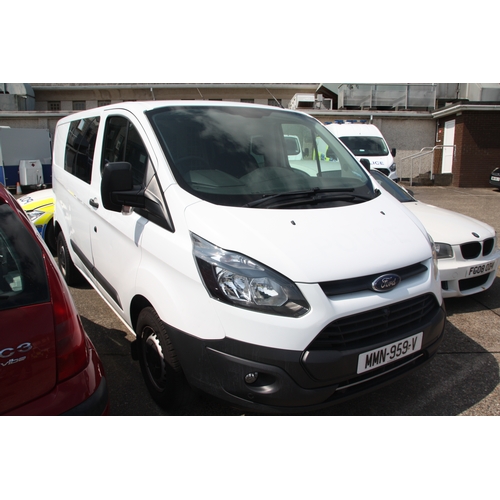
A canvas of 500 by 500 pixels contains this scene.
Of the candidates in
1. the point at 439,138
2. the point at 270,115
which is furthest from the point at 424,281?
the point at 439,138

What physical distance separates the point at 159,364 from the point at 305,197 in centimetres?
134

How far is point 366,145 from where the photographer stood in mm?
13516

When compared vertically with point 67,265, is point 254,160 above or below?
above

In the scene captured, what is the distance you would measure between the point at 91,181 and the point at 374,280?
96.9 inches

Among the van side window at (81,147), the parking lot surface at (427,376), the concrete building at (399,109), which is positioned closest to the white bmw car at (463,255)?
the parking lot surface at (427,376)

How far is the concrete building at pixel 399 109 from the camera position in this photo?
59.6 feet

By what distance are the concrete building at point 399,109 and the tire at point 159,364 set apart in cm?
1298

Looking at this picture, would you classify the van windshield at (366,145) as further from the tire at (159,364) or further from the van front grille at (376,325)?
the tire at (159,364)

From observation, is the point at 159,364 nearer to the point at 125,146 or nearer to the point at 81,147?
the point at 125,146

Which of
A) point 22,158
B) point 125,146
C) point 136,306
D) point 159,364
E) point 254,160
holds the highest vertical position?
point 125,146

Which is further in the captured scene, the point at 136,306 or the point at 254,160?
the point at 254,160

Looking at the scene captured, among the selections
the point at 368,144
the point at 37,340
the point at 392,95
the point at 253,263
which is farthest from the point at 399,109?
the point at 37,340

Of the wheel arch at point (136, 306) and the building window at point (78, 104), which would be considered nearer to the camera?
the wheel arch at point (136, 306)

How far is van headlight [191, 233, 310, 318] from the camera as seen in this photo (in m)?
2.12
